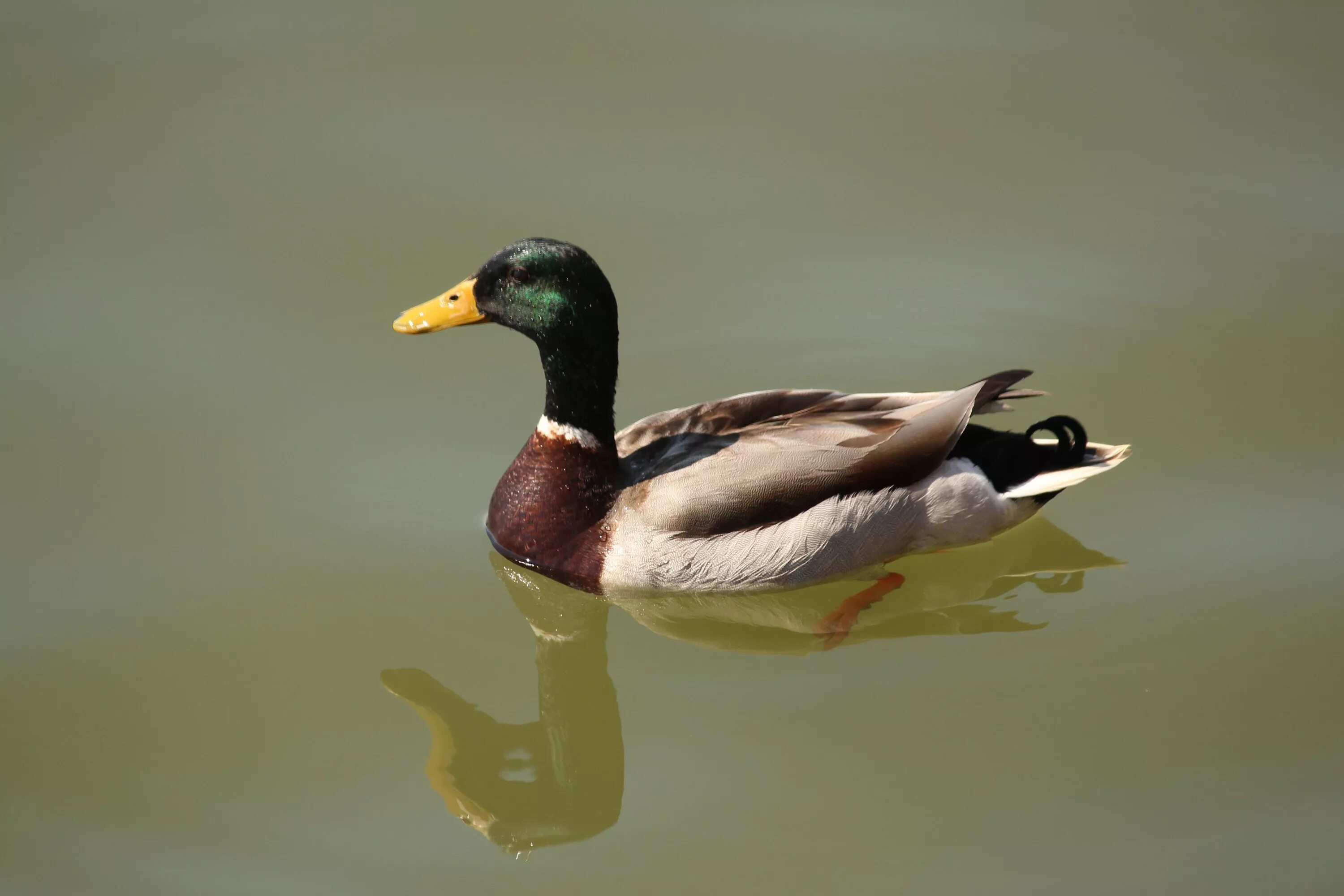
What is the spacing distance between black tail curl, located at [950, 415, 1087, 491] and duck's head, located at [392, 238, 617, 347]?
1.57 m

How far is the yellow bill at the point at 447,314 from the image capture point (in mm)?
5648

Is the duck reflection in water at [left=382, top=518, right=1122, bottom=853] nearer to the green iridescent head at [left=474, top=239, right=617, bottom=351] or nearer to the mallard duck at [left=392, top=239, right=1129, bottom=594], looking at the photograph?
the mallard duck at [left=392, top=239, right=1129, bottom=594]

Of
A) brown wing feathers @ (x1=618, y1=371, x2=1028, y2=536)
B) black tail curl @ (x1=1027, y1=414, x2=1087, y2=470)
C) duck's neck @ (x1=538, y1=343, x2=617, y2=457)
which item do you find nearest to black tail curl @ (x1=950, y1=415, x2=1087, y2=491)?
black tail curl @ (x1=1027, y1=414, x2=1087, y2=470)

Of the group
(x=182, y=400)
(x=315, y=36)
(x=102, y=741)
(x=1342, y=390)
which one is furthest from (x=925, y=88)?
(x=102, y=741)

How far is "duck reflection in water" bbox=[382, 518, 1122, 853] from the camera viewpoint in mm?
5109

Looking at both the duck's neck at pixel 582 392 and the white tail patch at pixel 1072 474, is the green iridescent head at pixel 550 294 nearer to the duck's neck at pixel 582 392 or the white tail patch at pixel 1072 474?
the duck's neck at pixel 582 392

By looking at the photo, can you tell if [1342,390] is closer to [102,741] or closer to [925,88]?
[925,88]

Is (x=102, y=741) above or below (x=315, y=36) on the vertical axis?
below

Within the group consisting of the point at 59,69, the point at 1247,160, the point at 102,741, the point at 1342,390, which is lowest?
the point at 102,741

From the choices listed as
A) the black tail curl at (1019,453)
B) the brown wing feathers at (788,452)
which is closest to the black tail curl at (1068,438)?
the black tail curl at (1019,453)

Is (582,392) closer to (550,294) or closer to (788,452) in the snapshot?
(550,294)

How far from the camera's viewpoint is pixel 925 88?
27.5 ft

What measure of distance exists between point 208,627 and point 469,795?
1.37 m

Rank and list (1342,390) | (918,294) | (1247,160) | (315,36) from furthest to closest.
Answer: (315,36)
(1247,160)
(918,294)
(1342,390)
